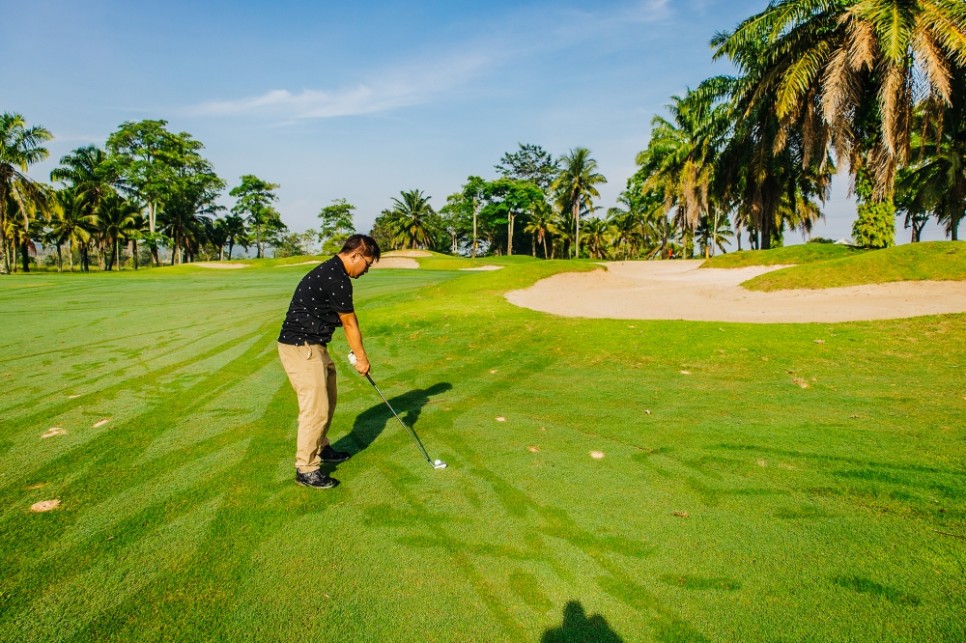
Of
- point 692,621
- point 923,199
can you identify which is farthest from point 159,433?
point 923,199

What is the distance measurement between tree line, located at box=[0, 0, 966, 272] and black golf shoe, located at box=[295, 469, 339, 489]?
20.4 m

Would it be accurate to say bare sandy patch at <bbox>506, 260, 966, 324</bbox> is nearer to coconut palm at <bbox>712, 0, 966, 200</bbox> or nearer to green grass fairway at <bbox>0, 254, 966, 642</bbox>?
green grass fairway at <bbox>0, 254, 966, 642</bbox>

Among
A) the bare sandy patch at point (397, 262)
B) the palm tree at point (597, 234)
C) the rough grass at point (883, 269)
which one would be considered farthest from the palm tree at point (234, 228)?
the rough grass at point (883, 269)

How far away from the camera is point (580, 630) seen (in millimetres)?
2529

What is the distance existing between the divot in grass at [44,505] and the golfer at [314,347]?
178 centimetres

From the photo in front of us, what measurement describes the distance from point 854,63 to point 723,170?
11853mm

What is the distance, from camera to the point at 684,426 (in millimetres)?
5273

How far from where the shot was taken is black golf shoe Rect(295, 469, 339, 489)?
407cm

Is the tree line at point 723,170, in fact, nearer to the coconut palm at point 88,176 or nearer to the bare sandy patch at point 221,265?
the coconut palm at point 88,176

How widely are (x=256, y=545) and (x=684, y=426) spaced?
14.0ft

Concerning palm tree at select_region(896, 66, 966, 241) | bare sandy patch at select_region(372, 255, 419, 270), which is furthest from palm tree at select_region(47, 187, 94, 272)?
palm tree at select_region(896, 66, 966, 241)

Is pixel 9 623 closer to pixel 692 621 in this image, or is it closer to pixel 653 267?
pixel 692 621

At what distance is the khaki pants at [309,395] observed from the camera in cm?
413

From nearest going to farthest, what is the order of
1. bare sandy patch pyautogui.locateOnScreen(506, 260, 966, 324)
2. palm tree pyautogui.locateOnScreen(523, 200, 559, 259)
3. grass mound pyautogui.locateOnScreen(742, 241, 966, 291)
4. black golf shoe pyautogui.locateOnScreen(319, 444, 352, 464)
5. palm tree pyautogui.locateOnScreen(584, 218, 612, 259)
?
1. black golf shoe pyautogui.locateOnScreen(319, 444, 352, 464)
2. bare sandy patch pyautogui.locateOnScreen(506, 260, 966, 324)
3. grass mound pyautogui.locateOnScreen(742, 241, 966, 291)
4. palm tree pyautogui.locateOnScreen(523, 200, 559, 259)
5. palm tree pyautogui.locateOnScreen(584, 218, 612, 259)
